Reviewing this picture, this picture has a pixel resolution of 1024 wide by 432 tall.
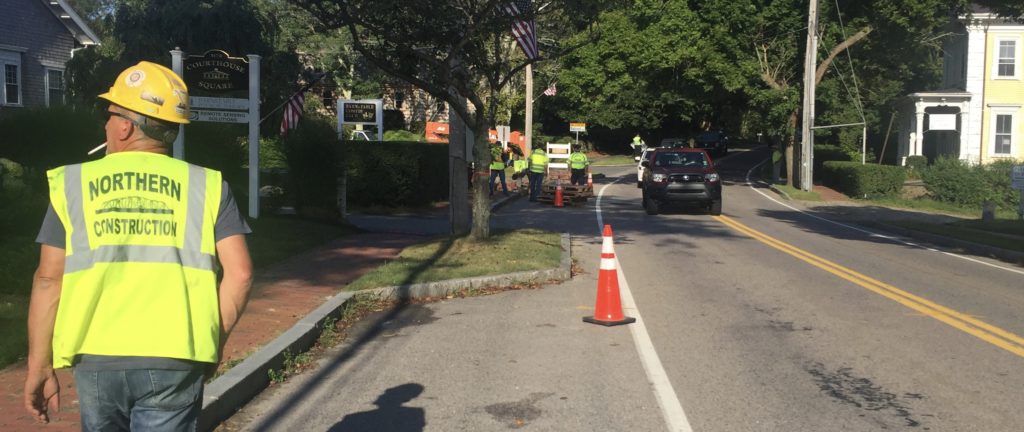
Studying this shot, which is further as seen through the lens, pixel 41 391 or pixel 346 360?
pixel 346 360

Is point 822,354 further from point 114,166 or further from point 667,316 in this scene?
point 114,166

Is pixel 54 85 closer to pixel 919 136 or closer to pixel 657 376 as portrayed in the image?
pixel 657 376

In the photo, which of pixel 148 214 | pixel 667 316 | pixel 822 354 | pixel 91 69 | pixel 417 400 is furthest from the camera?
pixel 91 69

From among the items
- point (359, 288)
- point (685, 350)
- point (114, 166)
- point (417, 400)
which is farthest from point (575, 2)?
point (114, 166)

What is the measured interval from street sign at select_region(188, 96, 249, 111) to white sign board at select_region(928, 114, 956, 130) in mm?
33010

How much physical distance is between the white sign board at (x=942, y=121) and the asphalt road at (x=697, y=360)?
92.9ft

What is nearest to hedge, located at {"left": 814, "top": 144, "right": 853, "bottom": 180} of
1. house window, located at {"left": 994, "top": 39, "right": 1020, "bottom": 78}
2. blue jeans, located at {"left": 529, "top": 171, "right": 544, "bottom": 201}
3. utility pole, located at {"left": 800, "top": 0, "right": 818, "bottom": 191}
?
house window, located at {"left": 994, "top": 39, "right": 1020, "bottom": 78}

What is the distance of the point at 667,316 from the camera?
10.7 m

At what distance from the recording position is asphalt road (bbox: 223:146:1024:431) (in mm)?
6715

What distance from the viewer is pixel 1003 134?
4156 cm

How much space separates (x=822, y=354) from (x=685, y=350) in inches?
48.6

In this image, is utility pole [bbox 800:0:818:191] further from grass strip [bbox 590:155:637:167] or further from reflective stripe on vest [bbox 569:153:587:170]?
grass strip [bbox 590:155:637:167]

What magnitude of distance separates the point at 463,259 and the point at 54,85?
2207 centimetres

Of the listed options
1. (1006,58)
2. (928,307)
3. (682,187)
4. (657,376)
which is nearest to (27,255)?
(657,376)
